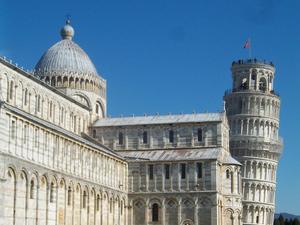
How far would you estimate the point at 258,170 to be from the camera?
107000mm

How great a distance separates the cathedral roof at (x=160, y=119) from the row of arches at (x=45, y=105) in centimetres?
291

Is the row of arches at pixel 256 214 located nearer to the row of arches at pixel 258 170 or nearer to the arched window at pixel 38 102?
the row of arches at pixel 258 170

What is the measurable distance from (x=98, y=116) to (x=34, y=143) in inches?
1176

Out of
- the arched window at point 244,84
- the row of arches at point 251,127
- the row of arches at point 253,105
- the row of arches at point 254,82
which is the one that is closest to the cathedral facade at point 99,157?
the row of arches at point 251,127

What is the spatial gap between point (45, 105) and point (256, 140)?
151ft

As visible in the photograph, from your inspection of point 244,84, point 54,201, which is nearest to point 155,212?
point 54,201

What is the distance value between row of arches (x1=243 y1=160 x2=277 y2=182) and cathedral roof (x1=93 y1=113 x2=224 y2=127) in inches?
1125

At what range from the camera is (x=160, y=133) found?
79.9m

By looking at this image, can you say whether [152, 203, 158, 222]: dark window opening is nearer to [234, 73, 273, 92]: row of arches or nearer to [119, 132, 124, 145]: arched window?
[119, 132, 124, 145]: arched window

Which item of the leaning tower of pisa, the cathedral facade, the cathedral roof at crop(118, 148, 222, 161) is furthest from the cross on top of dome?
the leaning tower of pisa

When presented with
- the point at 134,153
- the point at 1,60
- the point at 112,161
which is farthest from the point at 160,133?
the point at 1,60

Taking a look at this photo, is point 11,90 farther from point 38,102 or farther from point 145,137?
point 145,137

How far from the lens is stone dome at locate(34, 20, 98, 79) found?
80.5 metres

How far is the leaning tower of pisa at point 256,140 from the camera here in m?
106
